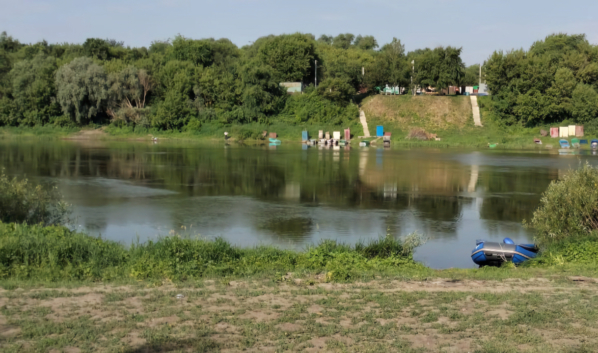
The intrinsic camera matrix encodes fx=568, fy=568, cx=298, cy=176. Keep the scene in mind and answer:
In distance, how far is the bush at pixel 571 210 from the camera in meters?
13.9

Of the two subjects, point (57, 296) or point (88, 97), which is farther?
point (88, 97)

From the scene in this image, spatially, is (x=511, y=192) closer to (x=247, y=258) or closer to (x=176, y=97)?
(x=247, y=258)

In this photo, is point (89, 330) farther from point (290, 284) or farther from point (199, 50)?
point (199, 50)

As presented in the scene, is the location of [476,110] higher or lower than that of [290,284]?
higher

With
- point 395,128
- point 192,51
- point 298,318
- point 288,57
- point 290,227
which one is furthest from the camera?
point 192,51

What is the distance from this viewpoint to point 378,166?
37.8 m

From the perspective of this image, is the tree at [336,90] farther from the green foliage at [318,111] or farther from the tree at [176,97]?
the tree at [176,97]

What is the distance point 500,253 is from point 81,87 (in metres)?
63.1

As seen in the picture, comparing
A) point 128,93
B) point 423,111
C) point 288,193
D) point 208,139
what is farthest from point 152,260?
point 128,93

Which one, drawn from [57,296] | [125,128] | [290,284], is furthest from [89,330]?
[125,128]

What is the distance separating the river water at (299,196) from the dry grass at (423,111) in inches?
983

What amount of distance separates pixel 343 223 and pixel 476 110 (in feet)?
183

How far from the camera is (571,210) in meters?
14.2

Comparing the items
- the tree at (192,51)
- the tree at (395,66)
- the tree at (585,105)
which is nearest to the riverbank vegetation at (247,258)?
the tree at (585,105)
